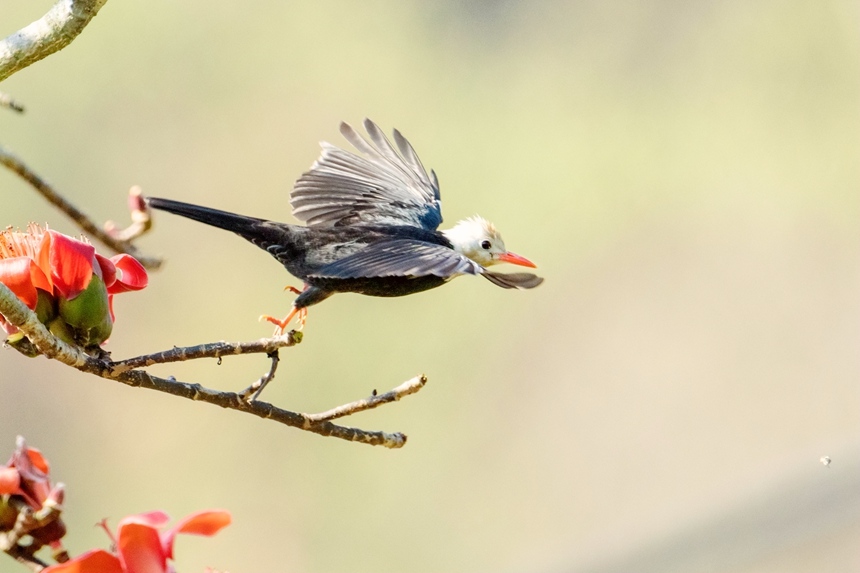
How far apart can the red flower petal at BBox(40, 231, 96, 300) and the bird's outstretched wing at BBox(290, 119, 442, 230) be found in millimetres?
1511

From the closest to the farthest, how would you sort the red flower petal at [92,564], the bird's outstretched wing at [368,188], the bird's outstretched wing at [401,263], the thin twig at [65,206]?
the red flower petal at [92,564]
the thin twig at [65,206]
the bird's outstretched wing at [401,263]
the bird's outstretched wing at [368,188]

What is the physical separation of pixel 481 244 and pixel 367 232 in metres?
0.72

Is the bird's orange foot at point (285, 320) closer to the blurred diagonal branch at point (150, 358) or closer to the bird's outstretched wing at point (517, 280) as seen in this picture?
the bird's outstretched wing at point (517, 280)

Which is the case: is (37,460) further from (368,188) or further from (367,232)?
(368,188)

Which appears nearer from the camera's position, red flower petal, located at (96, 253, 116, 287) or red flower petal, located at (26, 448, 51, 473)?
red flower petal, located at (26, 448, 51, 473)

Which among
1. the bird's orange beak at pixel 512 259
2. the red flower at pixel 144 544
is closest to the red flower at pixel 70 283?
the red flower at pixel 144 544

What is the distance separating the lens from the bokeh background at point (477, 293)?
6.61 metres

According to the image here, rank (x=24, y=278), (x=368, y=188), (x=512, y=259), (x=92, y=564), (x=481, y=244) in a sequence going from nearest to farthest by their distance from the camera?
(x=92, y=564)
(x=24, y=278)
(x=368, y=188)
(x=481, y=244)
(x=512, y=259)

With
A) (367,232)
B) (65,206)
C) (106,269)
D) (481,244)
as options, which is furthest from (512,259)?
(106,269)

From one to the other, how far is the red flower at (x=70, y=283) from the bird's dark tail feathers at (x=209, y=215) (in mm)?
734

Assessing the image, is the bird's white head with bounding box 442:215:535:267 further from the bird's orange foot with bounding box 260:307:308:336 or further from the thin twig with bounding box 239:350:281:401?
the thin twig with bounding box 239:350:281:401

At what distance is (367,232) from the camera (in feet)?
8.55

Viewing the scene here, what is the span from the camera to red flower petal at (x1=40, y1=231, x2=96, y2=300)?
1232 mm

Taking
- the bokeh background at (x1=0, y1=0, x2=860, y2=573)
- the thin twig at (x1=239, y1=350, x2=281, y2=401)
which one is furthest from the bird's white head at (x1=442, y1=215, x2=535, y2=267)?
the bokeh background at (x1=0, y1=0, x2=860, y2=573)
